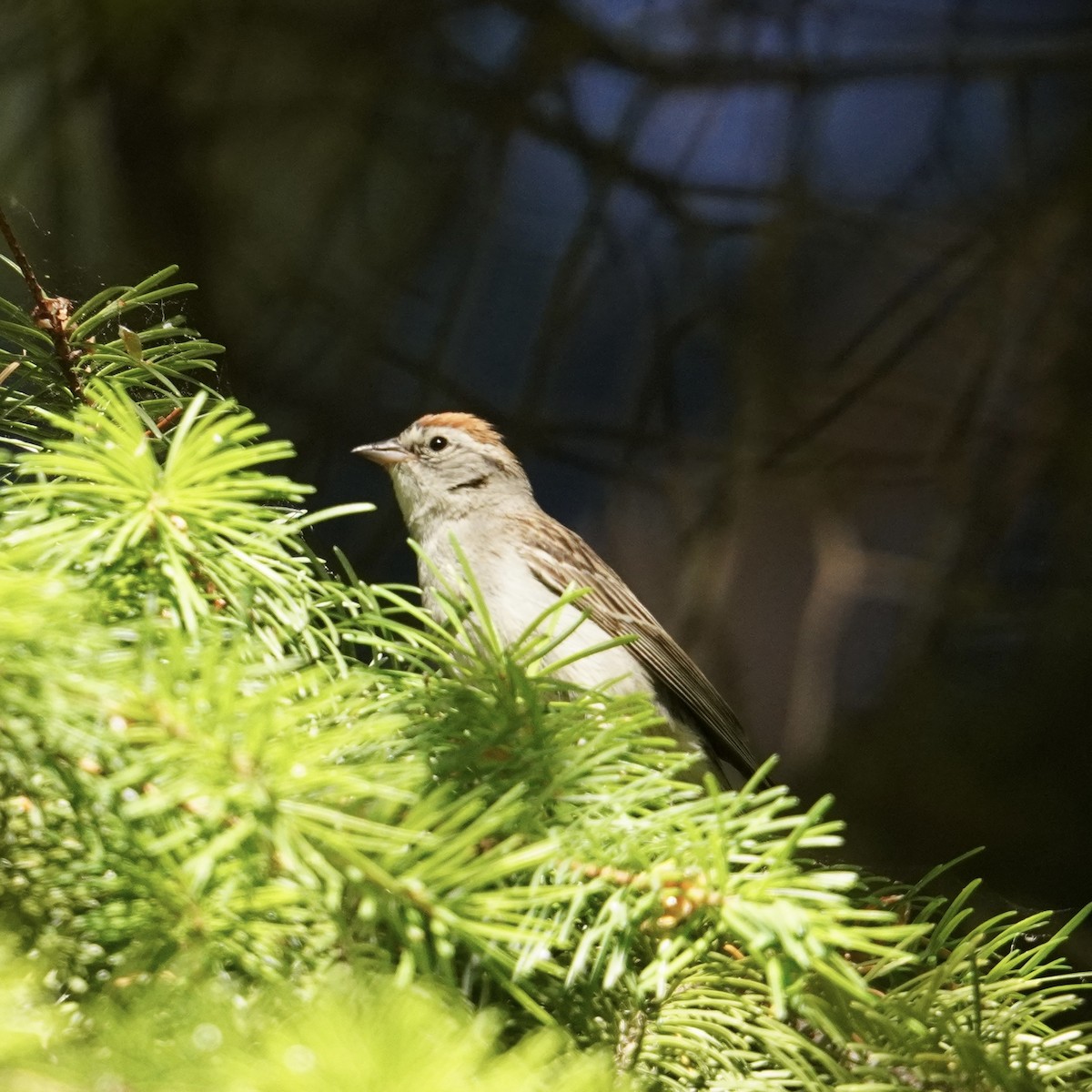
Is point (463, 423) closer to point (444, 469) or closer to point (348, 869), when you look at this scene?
point (444, 469)

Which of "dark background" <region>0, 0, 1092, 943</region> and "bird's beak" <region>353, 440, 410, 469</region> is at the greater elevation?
"dark background" <region>0, 0, 1092, 943</region>

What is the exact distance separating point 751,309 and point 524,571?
0.92 meters

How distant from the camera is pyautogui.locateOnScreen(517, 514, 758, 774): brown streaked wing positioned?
118 centimetres

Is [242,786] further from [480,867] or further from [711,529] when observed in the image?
[711,529]

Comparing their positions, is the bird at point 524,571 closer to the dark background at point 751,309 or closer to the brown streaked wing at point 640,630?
the brown streaked wing at point 640,630

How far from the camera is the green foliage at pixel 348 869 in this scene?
1.06 ft

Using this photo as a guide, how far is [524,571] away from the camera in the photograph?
1167 millimetres

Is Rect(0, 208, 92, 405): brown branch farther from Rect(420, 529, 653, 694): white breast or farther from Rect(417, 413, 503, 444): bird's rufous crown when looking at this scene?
Rect(417, 413, 503, 444): bird's rufous crown

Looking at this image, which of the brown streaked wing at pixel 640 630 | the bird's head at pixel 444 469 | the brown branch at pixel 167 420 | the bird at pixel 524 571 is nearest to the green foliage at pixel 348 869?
the brown branch at pixel 167 420

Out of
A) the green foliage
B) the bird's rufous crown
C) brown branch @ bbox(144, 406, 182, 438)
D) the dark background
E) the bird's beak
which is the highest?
the dark background

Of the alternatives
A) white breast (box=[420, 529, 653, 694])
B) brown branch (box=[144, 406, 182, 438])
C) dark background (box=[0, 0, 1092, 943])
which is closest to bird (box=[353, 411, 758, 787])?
white breast (box=[420, 529, 653, 694])

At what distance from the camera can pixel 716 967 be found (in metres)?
0.55

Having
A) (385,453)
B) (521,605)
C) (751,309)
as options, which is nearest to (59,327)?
(521,605)

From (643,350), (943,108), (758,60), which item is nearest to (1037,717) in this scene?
(643,350)
